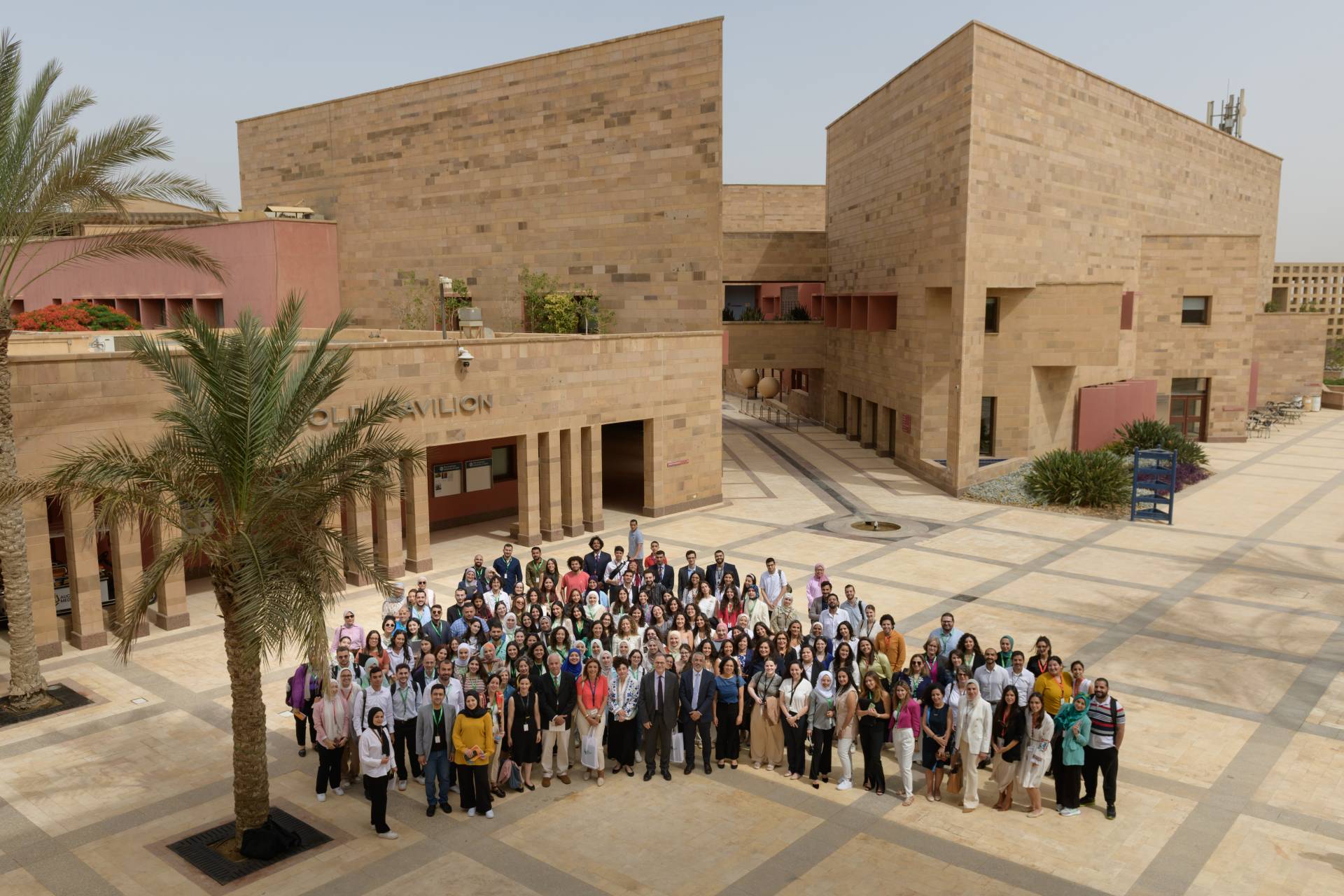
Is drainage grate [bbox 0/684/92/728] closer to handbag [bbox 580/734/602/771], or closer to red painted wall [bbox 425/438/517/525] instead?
handbag [bbox 580/734/602/771]

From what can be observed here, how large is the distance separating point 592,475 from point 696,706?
14.3 meters

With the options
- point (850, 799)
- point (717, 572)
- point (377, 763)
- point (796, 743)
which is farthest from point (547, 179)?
point (850, 799)

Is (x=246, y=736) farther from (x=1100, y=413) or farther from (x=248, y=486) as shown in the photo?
(x=1100, y=413)

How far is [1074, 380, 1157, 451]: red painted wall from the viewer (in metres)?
35.0

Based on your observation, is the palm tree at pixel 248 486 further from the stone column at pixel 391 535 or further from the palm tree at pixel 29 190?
the stone column at pixel 391 535

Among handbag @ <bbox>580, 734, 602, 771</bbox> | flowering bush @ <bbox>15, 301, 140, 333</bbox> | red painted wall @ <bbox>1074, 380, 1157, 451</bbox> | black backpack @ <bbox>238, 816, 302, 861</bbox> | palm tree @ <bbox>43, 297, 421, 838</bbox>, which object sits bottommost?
black backpack @ <bbox>238, 816, 302, 861</bbox>

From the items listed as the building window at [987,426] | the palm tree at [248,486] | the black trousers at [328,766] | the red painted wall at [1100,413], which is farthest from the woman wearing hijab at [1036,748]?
the red painted wall at [1100,413]

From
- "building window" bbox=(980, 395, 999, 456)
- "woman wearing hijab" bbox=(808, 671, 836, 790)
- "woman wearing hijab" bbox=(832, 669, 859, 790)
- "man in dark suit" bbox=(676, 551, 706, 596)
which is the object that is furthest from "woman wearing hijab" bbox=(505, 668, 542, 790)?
"building window" bbox=(980, 395, 999, 456)

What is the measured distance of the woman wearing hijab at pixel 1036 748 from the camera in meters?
11.3

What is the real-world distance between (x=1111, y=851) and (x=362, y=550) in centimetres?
849

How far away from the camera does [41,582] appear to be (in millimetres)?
16766

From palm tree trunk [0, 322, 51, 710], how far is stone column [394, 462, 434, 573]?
27.0 ft

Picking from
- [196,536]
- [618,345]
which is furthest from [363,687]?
[618,345]

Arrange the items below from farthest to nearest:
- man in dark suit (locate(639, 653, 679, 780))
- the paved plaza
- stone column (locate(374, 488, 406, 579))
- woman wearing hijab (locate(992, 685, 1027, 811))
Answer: stone column (locate(374, 488, 406, 579)) < man in dark suit (locate(639, 653, 679, 780)) < woman wearing hijab (locate(992, 685, 1027, 811)) < the paved plaza
